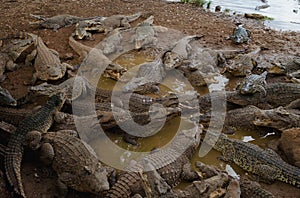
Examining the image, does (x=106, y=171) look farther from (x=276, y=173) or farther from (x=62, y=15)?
(x=62, y=15)

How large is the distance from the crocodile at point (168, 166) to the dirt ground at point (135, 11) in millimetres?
2711

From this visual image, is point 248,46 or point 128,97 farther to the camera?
point 248,46

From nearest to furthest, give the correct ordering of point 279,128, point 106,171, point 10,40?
point 106,171 → point 279,128 → point 10,40

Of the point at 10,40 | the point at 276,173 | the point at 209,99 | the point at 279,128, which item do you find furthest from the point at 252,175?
the point at 10,40

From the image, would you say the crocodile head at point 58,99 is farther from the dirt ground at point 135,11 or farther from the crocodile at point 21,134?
the dirt ground at point 135,11

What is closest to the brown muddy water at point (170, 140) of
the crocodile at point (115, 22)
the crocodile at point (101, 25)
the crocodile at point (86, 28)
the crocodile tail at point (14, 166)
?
the crocodile tail at point (14, 166)

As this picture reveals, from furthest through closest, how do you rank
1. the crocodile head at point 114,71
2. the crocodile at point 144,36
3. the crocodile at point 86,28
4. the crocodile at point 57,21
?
the crocodile at point 57,21
the crocodile at point 86,28
the crocodile at point 144,36
the crocodile head at point 114,71

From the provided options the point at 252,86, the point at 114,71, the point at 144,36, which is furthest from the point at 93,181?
the point at 144,36

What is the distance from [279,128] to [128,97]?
2.30 m

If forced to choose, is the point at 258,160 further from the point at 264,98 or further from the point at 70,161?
the point at 70,161

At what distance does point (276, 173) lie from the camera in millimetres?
4266

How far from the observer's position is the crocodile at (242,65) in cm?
670

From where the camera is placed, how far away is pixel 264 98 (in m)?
5.82

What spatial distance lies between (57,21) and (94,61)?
237 centimetres
